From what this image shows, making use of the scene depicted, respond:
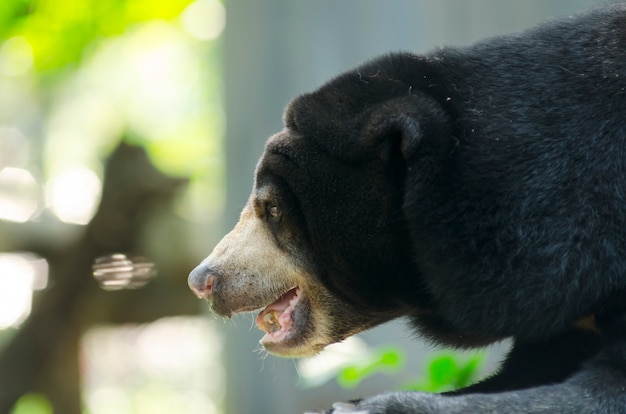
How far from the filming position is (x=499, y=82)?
300 cm

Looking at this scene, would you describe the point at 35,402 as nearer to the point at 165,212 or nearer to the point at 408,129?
the point at 165,212

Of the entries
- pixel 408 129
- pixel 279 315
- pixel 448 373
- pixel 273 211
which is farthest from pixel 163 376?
pixel 408 129

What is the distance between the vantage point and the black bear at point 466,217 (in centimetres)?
272

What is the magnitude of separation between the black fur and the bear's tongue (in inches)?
7.2

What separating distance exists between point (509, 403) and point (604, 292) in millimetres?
419

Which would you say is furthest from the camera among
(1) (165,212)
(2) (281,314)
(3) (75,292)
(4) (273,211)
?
(1) (165,212)

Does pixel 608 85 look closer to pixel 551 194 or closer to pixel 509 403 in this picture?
pixel 551 194

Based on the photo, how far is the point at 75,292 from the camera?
7.19m

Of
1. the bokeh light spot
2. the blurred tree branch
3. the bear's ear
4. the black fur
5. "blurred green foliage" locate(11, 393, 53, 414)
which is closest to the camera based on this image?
the black fur

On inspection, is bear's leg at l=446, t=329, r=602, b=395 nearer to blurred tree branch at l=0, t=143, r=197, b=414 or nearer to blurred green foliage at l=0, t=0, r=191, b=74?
blurred tree branch at l=0, t=143, r=197, b=414

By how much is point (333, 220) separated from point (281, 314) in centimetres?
50

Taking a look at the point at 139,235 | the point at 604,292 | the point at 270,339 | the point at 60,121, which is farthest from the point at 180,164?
the point at 604,292

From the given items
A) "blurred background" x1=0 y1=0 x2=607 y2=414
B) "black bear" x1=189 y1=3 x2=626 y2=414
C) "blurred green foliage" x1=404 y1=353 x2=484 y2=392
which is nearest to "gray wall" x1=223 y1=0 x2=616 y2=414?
"blurred background" x1=0 y1=0 x2=607 y2=414

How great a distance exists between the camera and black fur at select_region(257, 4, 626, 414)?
8.91 feet
